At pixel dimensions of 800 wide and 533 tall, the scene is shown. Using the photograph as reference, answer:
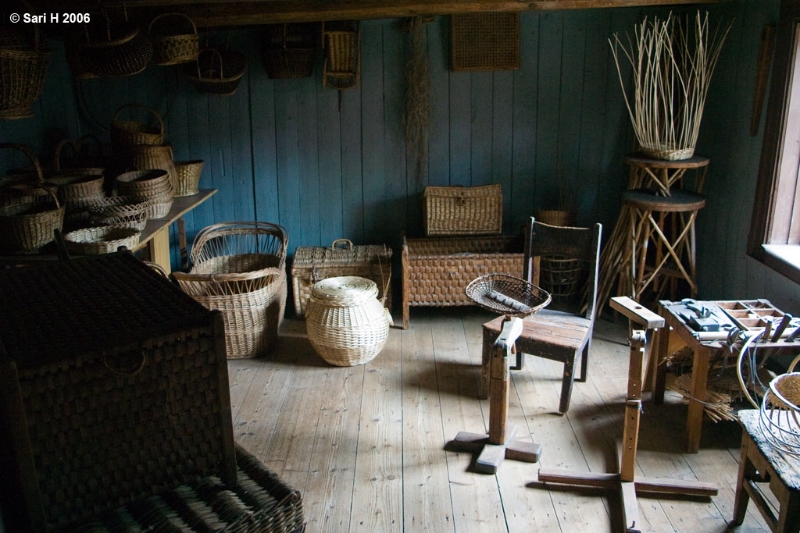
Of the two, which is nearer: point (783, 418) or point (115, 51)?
point (783, 418)

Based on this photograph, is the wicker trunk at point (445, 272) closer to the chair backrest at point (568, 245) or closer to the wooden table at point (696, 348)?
the chair backrest at point (568, 245)

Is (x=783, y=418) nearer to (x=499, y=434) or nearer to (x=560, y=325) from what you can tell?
(x=499, y=434)

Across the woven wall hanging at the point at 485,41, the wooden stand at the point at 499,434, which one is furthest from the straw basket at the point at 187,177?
the wooden stand at the point at 499,434

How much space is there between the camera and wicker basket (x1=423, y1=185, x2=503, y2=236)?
4812 millimetres

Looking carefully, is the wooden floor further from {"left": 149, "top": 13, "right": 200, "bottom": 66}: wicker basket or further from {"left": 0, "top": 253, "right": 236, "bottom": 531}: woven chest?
{"left": 149, "top": 13, "right": 200, "bottom": 66}: wicker basket

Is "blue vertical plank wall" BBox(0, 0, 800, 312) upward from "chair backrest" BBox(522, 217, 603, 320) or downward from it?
upward

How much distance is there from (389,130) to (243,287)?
5.12ft

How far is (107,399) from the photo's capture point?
1.44 metres

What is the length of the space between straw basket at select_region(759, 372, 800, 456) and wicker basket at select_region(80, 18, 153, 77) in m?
3.09

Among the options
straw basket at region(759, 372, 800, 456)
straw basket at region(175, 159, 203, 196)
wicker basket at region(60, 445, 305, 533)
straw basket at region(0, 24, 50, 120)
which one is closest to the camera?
wicker basket at region(60, 445, 305, 533)

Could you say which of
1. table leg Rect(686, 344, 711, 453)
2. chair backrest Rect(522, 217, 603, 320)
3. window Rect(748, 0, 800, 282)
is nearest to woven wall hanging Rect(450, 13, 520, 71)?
chair backrest Rect(522, 217, 603, 320)

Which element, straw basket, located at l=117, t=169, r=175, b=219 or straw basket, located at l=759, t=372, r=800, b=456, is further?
straw basket, located at l=117, t=169, r=175, b=219

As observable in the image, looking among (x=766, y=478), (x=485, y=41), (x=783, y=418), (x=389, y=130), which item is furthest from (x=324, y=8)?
(x=766, y=478)

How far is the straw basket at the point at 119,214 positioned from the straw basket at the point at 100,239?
0.03 meters
